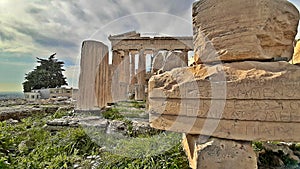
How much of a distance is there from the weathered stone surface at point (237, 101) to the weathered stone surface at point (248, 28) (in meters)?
0.15

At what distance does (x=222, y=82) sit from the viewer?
265 cm

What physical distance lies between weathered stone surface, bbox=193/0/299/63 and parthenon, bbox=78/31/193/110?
3172 millimetres

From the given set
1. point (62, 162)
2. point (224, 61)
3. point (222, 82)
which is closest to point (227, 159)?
point (222, 82)

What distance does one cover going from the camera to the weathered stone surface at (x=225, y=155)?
8.55ft

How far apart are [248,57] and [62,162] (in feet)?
9.98

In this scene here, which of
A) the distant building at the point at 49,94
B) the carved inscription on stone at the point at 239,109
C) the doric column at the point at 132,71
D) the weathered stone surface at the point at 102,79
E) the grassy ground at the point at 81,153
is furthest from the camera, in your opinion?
the distant building at the point at 49,94

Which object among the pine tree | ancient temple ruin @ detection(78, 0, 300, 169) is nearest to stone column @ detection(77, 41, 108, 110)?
ancient temple ruin @ detection(78, 0, 300, 169)

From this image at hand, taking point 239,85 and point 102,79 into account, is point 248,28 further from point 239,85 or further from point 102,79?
point 102,79

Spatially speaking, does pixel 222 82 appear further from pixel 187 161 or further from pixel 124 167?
pixel 124 167

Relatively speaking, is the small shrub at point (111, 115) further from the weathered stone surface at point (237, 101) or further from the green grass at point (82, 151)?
the weathered stone surface at point (237, 101)

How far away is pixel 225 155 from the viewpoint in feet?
8.68

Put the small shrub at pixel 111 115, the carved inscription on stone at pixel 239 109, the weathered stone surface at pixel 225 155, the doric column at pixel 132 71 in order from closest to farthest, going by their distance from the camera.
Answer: the carved inscription on stone at pixel 239 109 < the weathered stone surface at pixel 225 155 < the small shrub at pixel 111 115 < the doric column at pixel 132 71

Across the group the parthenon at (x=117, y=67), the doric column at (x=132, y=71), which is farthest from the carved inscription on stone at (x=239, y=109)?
the doric column at (x=132, y=71)

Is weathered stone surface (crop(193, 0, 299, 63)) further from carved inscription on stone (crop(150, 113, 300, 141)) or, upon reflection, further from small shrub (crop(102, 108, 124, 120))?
small shrub (crop(102, 108, 124, 120))
